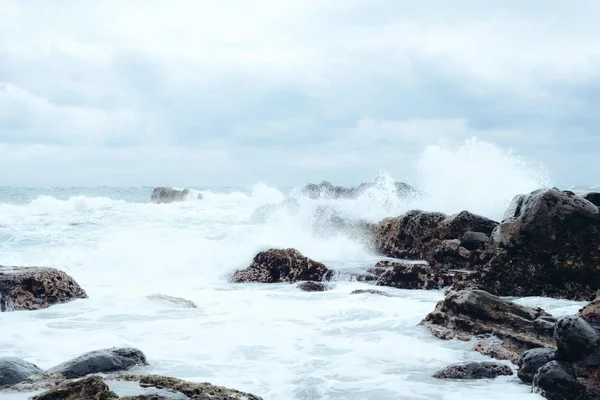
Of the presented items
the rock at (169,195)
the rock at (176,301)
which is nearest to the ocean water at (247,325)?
the rock at (176,301)

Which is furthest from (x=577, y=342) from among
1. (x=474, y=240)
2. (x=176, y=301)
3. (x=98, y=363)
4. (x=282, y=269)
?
(x=282, y=269)

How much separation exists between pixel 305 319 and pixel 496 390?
385 cm

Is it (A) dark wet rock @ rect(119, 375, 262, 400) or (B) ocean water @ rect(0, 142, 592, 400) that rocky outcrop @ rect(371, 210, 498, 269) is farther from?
(A) dark wet rock @ rect(119, 375, 262, 400)

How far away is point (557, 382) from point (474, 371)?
899 mm

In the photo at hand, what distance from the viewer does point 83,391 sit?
161 inches

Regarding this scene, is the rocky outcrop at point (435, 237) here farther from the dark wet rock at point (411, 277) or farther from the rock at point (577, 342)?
the rock at point (577, 342)

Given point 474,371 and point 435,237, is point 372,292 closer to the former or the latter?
point 435,237

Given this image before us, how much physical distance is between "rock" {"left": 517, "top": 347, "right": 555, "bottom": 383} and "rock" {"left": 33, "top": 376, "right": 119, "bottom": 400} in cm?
367

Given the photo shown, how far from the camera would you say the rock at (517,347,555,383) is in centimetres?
565

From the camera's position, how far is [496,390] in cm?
553

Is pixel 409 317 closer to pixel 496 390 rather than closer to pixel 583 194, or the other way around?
pixel 496 390

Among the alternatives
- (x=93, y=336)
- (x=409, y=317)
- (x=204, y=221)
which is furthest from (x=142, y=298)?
(x=204, y=221)

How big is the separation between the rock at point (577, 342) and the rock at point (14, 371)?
4.59 metres

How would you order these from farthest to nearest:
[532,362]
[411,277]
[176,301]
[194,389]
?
[411,277] < [176,301] < [532,362] < [194,389]
